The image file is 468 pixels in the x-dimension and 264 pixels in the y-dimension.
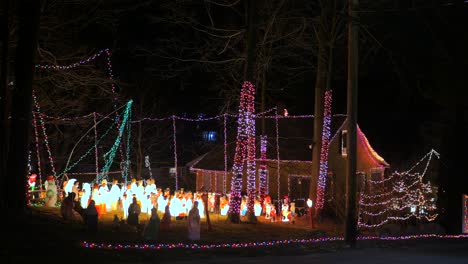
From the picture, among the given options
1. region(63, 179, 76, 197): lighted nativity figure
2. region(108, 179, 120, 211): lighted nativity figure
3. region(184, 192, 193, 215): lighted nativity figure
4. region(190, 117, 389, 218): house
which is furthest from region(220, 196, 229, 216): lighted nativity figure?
region(190, 117, 389, 218): house

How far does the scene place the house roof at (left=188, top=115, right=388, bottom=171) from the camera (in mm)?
37781

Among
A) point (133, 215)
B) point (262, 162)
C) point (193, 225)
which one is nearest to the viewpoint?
point (193, 225)

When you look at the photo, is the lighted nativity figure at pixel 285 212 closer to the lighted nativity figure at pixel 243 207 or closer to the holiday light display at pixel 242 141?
the lighted nativity figure at pixel 243 207

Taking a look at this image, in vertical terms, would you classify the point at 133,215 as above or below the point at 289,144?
below

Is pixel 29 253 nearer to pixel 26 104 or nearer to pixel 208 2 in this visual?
pixel 26 104

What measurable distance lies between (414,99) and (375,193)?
74.7 feet

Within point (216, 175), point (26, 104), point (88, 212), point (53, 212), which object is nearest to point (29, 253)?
point (88, 212)

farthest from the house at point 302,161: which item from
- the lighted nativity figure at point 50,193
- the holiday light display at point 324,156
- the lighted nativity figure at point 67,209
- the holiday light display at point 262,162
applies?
the lighted nativity figure at point 67,209

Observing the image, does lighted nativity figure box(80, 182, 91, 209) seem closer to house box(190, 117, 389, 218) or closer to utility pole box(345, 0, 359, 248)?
utility pole box(345, 0, 359, 248)

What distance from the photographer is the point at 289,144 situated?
129 feet

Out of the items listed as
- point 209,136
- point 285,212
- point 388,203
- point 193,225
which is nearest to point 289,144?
point 285,212

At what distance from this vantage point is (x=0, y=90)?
19.4 m

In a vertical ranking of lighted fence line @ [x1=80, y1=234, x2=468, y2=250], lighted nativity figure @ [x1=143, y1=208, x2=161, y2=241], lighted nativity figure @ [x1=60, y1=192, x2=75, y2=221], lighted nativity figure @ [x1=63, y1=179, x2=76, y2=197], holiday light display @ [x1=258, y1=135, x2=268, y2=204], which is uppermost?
holiday light display @ [x1=258, y1=135, x2=268, y2=204]

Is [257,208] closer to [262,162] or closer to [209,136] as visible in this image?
[262,162]
